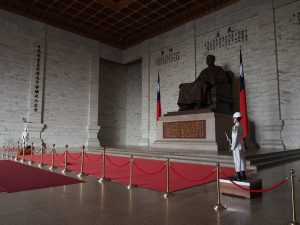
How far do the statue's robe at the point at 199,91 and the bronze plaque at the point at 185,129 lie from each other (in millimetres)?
641

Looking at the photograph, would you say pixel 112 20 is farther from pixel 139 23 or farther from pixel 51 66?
pixel 51 66

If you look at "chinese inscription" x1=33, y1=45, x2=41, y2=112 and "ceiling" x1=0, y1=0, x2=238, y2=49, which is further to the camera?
"chinese inscription" x1=33, y1=45, x2=41, y2=112

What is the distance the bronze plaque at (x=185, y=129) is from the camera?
7.25 m

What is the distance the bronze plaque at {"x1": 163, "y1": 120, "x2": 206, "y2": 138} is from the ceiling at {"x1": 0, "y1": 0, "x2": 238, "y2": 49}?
5066mm

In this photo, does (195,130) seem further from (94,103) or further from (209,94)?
(94,103)

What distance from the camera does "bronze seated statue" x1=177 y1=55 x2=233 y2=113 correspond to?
759cm

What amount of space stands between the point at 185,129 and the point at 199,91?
1245mm

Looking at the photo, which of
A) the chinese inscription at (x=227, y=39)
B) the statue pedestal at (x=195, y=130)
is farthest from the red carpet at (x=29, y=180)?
the chinese inscription at (x=227, y=39)

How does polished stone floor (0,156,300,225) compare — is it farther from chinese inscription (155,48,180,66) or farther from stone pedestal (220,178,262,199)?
chinese inscription (155,48,180,66)

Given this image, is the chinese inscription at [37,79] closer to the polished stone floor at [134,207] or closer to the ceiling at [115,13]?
the ceiling at [115,13]

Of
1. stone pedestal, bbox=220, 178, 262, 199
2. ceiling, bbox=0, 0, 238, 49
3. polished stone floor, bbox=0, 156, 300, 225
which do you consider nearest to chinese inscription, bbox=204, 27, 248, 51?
ceiling, bbox=0, 0, 238, 49

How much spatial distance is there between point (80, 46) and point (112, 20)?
6.96ft

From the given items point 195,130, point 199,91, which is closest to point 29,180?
point 195,130

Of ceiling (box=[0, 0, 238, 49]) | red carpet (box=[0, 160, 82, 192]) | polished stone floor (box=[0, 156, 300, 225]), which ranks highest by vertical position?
ceiling (box=[0, 0, 238, 49])
